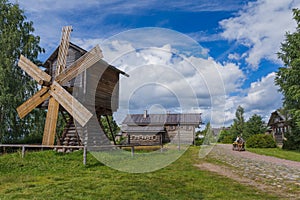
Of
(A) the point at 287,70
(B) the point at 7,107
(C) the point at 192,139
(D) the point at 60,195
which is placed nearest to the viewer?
(D) the point at 60,195

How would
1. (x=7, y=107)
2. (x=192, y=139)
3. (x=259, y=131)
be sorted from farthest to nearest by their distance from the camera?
(x=259, y=131), (x=192, y=139), (x=7, y=107)

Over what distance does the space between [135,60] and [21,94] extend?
14.6m

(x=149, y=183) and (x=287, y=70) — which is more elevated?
(x=287, y=70)

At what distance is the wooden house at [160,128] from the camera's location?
3212 centimetres

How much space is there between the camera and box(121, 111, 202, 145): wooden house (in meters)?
32.1

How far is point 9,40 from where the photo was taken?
1895 centimetres

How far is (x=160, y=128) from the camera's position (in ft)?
112

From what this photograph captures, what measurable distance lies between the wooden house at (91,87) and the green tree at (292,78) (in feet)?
52.5

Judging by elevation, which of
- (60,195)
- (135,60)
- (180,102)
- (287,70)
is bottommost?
(60,195)

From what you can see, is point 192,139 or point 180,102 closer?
point 180,102

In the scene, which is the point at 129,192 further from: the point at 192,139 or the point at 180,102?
the point at 192,139

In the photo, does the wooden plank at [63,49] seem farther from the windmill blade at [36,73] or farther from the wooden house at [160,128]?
the wooden house at [160,128]

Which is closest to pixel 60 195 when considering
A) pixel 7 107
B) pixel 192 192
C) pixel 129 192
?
pixel 129 192

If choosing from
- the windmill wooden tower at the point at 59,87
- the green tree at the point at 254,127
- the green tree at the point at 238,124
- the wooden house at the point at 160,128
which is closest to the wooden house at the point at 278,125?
the green tree at the point at 254,127
